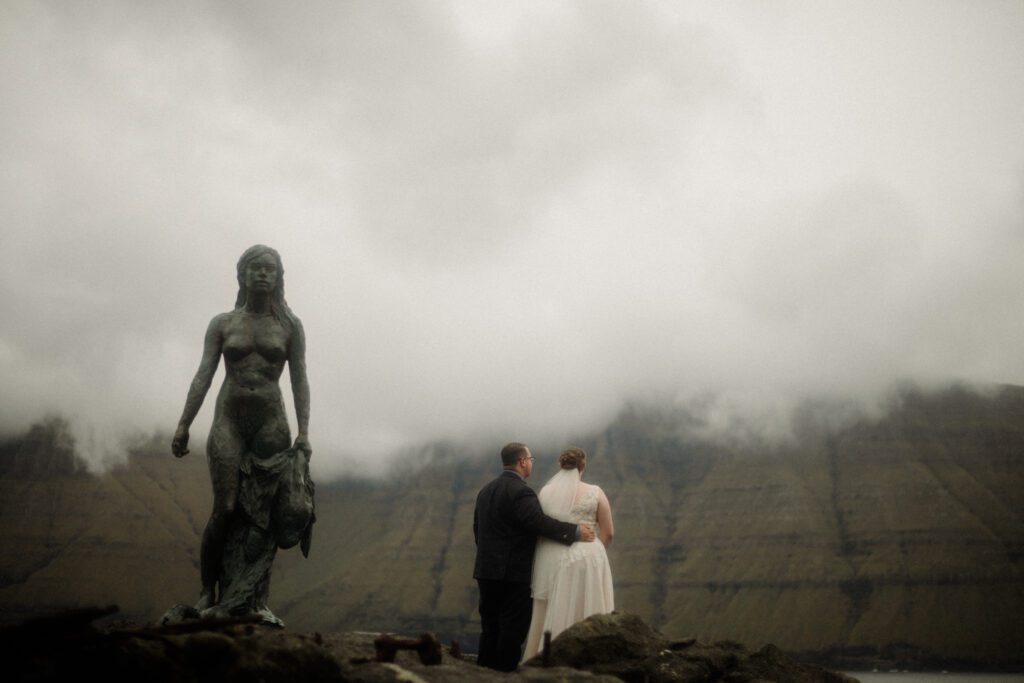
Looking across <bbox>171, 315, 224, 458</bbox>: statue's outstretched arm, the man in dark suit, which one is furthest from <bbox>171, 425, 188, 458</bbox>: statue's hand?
the man in dark suit

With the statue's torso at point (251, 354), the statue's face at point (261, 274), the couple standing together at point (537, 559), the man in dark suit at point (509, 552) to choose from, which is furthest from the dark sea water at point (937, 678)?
the statue's face at point (261, 274)

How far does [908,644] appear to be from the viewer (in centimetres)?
18600

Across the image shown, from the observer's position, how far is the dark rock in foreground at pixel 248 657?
6586 millimetres

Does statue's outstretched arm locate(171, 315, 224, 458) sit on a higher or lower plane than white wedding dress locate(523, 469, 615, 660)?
higher

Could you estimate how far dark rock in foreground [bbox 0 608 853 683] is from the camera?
6.59 m

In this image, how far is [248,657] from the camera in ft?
23.5

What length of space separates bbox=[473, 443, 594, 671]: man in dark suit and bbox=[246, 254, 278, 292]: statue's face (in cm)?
399

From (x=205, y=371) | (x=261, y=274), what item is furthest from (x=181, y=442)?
(x=261, y=274)

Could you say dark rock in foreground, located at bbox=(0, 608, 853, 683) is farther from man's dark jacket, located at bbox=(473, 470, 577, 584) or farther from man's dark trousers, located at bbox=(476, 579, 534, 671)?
man's dark jacket, located at bbox=(473, 470, 577, 584)

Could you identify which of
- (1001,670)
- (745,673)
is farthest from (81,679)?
(1001,670)

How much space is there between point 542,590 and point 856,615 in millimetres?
204545

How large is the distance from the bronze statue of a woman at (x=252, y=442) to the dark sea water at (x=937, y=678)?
153 m

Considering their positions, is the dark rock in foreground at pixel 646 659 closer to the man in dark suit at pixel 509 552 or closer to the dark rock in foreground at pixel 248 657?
the dark rock in foreground at pixel 248 657

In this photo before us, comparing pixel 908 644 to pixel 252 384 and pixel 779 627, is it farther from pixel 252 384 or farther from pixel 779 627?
pixel 252 384
